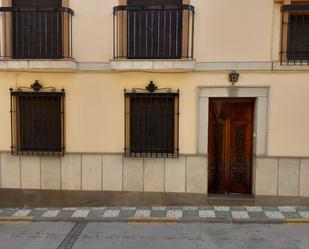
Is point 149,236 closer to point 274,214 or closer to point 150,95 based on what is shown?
point 274,214

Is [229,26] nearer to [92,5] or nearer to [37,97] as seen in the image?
[92,5]

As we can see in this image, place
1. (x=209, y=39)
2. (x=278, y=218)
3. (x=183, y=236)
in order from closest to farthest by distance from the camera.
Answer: (x=183, y=236) → (x=278, y=218) → (x=209, y=39)

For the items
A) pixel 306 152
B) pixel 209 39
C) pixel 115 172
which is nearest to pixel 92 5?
pixel 209 39

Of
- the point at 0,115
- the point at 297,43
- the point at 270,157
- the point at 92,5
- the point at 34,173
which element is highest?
the point at 92,5

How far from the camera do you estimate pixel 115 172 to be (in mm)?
7355

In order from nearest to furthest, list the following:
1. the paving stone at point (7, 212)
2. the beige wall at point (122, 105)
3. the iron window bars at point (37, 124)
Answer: the beige wall at point (122, 105) → the paving stone at point (7, 212) → the iron window bars at point (37, 124)

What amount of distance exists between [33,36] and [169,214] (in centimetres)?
480

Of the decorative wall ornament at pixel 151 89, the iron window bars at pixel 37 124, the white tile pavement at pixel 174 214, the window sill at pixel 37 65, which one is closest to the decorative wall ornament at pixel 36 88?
the iron window bars at pixel 37 124

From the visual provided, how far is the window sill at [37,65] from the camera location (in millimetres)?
6887

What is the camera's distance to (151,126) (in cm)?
732

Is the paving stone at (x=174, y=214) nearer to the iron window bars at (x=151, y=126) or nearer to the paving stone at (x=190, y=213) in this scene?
the paving stone at (x=190, y=213)

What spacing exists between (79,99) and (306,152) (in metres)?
4.98

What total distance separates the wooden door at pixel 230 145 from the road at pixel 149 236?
1390 mm

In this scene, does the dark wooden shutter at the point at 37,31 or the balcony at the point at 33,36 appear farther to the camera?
the dark wooden shutter at the point at 37,31
